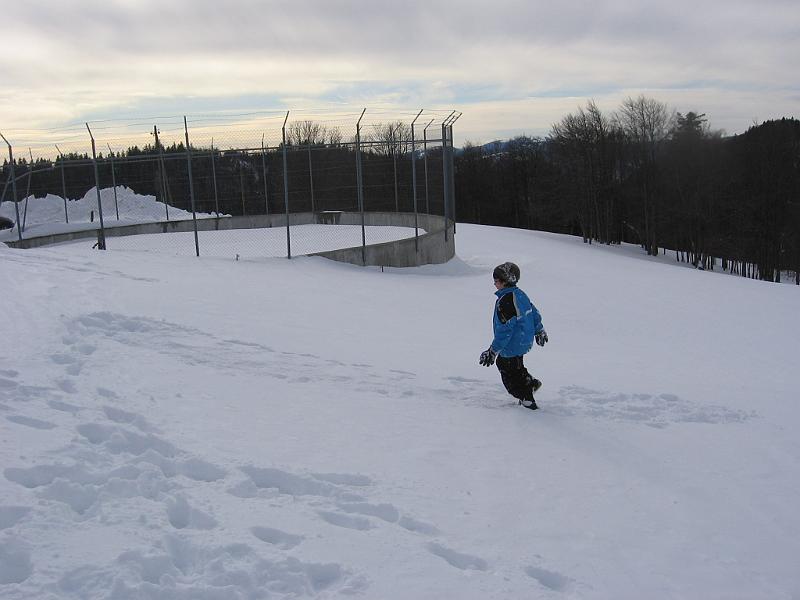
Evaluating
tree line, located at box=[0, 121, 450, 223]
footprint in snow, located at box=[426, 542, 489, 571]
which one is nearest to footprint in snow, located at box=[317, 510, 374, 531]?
footprint in snow, located at box=[426, 542, 489, 571]

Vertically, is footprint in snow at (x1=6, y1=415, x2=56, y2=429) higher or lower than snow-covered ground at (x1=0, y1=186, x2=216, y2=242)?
lower

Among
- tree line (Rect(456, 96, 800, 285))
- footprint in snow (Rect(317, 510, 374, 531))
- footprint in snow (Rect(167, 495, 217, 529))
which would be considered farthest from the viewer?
tree line (Rect(456, 96, 800, 285))

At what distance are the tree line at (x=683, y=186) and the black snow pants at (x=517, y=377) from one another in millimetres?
38453

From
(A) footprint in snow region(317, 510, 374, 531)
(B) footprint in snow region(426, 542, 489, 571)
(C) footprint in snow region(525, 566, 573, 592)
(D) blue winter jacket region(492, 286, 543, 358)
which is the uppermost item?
(D) blue winter jacket region(492, 286, 543, 358)

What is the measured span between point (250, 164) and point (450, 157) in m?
9.07

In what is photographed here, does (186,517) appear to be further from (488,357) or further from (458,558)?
(488,357)

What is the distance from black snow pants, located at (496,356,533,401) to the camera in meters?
6.37

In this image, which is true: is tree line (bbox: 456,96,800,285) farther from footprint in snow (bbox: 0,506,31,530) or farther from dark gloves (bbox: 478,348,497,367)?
footprint in snow (bbox: 0,506,31,530)

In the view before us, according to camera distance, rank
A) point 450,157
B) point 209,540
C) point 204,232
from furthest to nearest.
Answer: point 204,232 → point 450,157 → point 209,540

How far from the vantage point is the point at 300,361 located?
7398 mm

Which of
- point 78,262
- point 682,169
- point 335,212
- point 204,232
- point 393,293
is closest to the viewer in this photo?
point 78,262

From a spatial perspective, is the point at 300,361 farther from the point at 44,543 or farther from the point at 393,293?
the point at 393,293

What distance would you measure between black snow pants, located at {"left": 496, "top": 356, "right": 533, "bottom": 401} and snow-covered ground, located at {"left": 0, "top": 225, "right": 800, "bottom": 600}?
0.19m

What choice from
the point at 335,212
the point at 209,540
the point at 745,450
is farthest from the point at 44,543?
the point at 335,212
